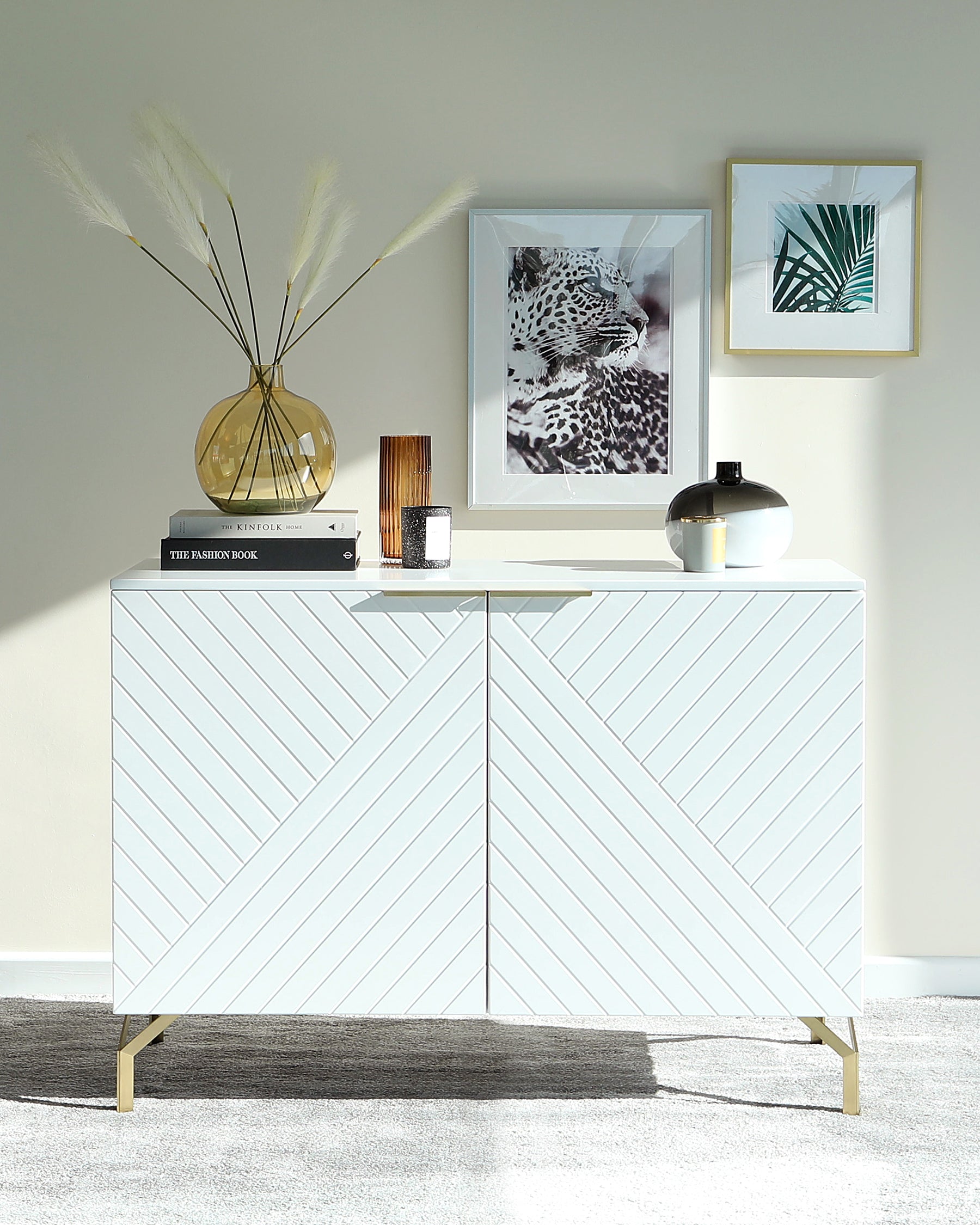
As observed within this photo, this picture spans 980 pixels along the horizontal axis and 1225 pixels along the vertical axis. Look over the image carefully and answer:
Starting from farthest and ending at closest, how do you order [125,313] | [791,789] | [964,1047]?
[125,313] < [964,1047] < [791,789]

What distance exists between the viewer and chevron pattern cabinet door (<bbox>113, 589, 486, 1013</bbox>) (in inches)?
82.8

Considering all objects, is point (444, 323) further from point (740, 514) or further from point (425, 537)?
point (740, 514)

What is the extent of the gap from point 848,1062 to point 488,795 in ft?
2.71

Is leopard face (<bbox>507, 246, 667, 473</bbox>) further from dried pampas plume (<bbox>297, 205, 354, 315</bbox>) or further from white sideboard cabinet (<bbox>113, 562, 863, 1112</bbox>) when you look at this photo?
white sideboard cabinet (<bbox>113, 562, 863, 1112</bbox>)

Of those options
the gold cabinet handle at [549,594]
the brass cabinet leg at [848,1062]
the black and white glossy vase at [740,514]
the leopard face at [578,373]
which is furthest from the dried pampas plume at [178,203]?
the brass cabinet leg at [848,1062]

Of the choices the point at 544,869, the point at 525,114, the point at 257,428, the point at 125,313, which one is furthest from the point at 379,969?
the point at 525,114

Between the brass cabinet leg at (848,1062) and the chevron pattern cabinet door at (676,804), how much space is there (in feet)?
0.31

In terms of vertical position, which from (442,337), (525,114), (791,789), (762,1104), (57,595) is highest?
(525,114)

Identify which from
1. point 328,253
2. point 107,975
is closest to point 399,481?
point 328,253

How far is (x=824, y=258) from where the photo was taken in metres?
2.64

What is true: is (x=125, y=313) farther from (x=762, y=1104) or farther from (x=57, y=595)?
(x=762, y=1104)

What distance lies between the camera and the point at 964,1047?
249 cm

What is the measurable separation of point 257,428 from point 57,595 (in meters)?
0.79

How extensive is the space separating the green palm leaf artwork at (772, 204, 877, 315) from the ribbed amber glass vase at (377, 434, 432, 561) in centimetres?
89
